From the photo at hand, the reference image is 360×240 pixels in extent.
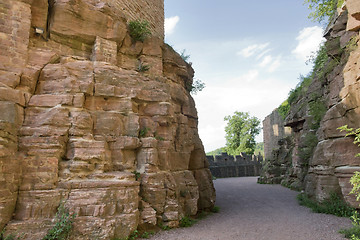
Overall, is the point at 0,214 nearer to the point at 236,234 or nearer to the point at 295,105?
the point at 236,234

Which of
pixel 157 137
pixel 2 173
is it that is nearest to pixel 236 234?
pixel 157 137

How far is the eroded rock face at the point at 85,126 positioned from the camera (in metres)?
5.33

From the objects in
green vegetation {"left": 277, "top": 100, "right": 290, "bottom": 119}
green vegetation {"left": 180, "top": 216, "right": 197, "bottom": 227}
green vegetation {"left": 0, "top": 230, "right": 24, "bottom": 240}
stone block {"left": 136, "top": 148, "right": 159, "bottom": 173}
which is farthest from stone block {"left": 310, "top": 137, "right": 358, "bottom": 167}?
green vegetation {"left": 277, "top": 100, "right": 290, "bottom": 119}

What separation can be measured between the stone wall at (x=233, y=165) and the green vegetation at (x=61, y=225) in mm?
20000

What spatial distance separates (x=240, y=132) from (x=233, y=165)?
10.4 metres

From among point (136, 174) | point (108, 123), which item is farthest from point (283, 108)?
point (108, 123)

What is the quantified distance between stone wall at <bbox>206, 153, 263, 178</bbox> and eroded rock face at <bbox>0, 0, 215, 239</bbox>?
16706mm

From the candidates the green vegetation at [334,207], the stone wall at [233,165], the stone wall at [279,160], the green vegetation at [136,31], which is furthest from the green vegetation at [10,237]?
the stone wall at [233,165]

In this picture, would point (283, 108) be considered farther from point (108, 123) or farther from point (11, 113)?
point (11, 113)

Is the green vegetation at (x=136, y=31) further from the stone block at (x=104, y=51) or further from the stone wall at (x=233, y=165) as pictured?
the stone wall at (x=233, y=165)

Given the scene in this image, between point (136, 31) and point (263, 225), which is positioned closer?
point (263, 225)

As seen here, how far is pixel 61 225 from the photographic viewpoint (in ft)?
16.6

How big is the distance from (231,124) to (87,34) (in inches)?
1221

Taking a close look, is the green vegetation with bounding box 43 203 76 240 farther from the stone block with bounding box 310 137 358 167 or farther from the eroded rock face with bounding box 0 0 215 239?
the stone block with bounding box 310 137 358 167
